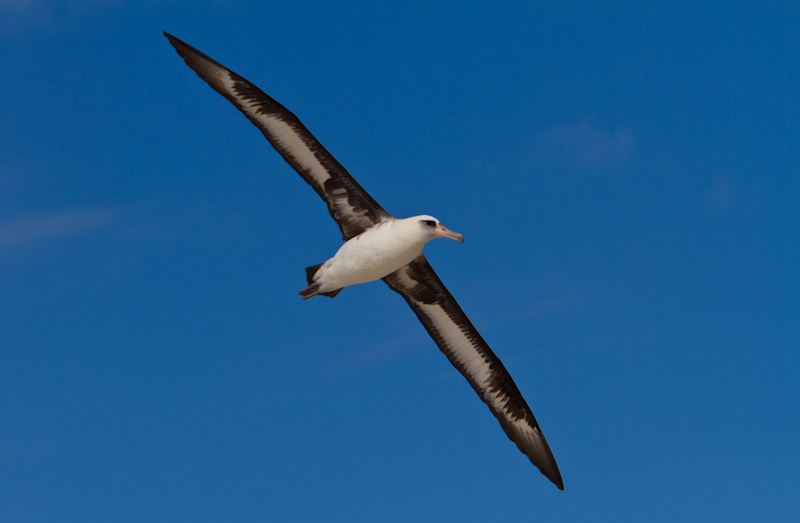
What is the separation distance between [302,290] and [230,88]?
3.77 metres

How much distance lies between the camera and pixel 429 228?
1574cm

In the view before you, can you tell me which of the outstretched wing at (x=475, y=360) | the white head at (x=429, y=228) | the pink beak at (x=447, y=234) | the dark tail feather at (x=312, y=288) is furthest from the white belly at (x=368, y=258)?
the outstretched wing at (x=475, y=360)

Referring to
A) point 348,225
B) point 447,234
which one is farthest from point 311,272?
point 447,234

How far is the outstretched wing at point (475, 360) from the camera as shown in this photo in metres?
17.9

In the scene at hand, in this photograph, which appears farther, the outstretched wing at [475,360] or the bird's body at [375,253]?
the outstretched wing at [475,360]

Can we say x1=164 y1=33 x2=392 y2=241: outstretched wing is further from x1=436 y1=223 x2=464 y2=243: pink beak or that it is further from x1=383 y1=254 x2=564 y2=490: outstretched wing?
x1=383 y1=254 x2=564 y2=490: outstretched wing

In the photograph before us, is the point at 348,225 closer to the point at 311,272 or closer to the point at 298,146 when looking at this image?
the point at 311,272

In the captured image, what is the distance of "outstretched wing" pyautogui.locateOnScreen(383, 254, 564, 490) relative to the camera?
17.9 metres

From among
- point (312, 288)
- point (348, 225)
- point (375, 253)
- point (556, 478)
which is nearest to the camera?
point (375, 253)

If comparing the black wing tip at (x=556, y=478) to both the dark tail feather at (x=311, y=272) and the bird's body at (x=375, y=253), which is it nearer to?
the bird's body at (x=375, y=253)

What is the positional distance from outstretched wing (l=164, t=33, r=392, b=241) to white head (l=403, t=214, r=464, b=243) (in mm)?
867

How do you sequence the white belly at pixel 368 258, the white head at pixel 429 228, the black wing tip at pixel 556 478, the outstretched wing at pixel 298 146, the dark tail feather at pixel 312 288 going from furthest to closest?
1. the black wing tip at pixel 556 478
2. the dark tail feather at pixel 312 288
3. the outstretched wing at pixel 298 146
4. the white belly at pixel 368 258
5. the white head at pixel 429 228

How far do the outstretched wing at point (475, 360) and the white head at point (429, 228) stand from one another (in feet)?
6.36

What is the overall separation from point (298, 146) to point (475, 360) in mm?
5696
